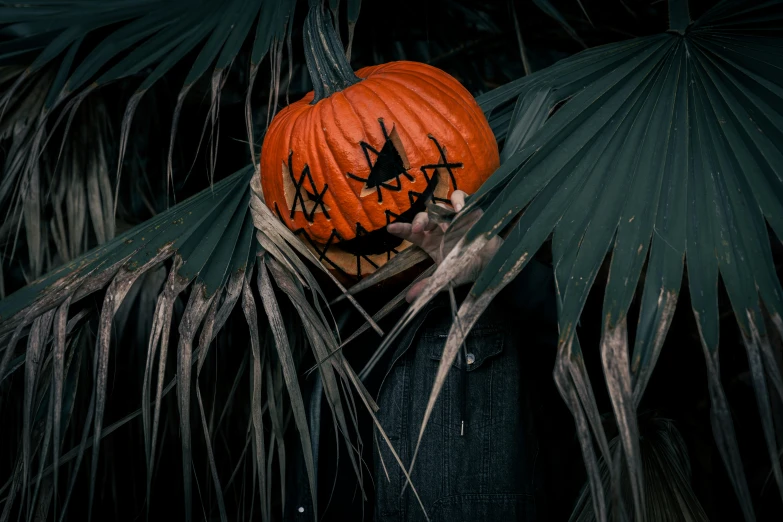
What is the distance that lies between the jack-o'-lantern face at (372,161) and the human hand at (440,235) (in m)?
0.06

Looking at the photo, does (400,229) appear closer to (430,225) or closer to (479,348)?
(430,225)

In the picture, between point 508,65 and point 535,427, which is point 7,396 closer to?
point 535,427

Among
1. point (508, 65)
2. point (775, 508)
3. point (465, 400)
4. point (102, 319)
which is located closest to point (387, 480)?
point (465, 400)

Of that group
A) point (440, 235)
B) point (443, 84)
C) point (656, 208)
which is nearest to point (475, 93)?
point (443, 84)

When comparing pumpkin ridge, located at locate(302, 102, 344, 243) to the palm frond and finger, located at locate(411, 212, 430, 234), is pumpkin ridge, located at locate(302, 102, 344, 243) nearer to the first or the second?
finger, located at locate(411, 212, 430, 234)

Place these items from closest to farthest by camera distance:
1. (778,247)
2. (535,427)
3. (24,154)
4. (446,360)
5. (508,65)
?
(446,360)
(535,427)
(24,154)
(778,247)
(508,65)

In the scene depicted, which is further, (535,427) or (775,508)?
(775,508)

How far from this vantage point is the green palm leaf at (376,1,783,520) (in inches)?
34.8

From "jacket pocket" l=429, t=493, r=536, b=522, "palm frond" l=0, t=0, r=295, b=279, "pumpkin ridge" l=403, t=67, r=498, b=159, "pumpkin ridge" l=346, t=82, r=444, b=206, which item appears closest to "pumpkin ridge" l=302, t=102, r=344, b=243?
"pumpkin ridge" l=346, t=82, r=444, b=206

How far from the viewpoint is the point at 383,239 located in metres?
1.25

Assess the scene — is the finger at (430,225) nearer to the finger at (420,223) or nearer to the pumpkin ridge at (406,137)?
the finger at (420,223)

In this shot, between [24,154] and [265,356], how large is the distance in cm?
72

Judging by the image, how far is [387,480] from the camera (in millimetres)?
1231

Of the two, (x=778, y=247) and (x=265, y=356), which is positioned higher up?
(x=778, y=247)
